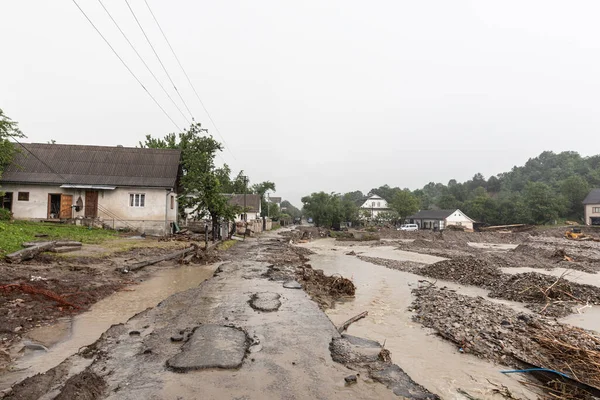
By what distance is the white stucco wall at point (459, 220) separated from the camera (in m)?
73.4

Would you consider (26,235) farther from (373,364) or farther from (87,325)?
(373,364)

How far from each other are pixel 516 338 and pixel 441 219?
73979mm

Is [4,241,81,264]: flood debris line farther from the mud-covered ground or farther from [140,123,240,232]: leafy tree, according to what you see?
[140,123,240,232]: leafy tree

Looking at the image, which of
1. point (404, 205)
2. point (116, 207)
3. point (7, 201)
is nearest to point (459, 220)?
point (404, 205)

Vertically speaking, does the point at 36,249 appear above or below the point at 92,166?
Result: below

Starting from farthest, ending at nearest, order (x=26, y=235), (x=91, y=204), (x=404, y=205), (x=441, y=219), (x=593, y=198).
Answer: (x=404, y=205), (x=441, y=219), (x=593, y=198), (x=91, y=204), (x=26, y=235)

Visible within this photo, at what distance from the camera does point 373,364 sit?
5254mm

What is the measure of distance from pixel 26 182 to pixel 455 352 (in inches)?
1191

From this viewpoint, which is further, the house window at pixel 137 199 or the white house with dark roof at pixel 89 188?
the house window at pixel 137 199

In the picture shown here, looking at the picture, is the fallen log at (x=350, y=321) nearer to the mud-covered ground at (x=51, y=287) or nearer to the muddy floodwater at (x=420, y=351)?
the muddy floodwater at (x=420, y=351)

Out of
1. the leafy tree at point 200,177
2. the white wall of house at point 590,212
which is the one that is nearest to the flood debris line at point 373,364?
the leafy tree at point 200,177

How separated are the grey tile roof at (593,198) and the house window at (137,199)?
76382 millimetres

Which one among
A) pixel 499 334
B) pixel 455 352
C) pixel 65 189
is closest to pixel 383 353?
pixel 455 352

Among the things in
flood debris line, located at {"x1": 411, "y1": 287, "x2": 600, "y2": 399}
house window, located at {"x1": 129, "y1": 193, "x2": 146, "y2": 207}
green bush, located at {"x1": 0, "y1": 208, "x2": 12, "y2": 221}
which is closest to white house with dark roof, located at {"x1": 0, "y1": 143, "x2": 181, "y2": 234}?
house window, located at {"x1": 129, "y1": 193, "x2": 146, "y2": 207}
